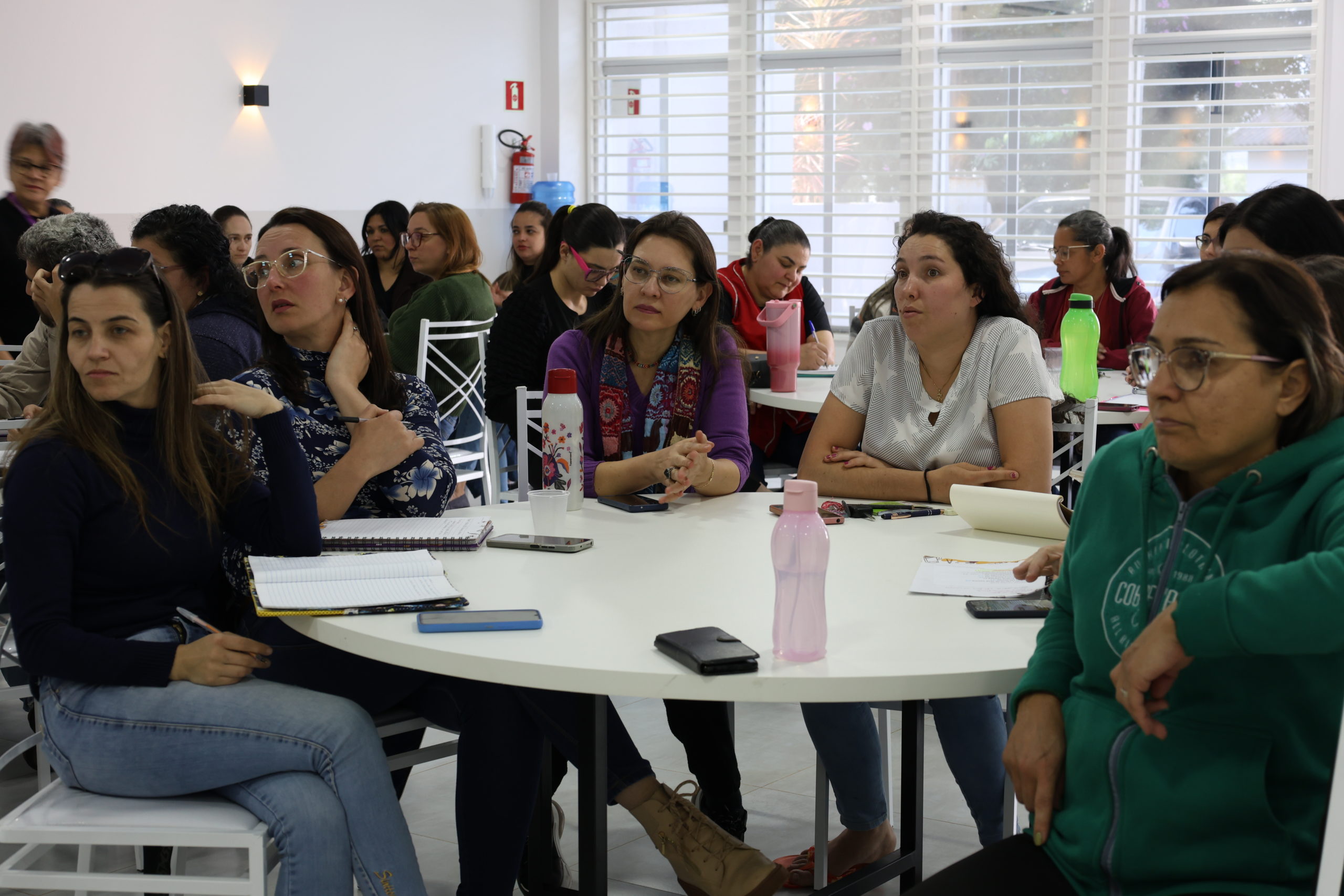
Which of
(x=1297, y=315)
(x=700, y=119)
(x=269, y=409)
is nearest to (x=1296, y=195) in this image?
(x=1297, y=315)

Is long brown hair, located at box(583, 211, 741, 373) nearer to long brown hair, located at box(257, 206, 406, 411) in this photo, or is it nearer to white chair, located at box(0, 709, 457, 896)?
long brown hair, located at box(257, 206, 406, 411)

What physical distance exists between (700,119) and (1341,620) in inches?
271

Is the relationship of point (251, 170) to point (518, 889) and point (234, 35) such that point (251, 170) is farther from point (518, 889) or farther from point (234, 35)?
point (518, 889)

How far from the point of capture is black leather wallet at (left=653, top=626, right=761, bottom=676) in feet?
4.32

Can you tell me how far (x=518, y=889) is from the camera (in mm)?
2357

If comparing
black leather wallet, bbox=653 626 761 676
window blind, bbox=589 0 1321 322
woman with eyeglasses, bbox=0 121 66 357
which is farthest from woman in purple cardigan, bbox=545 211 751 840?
window blind, bbox=589 0 1321 322

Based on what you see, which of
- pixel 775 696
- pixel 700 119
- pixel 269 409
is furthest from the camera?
pixel 700 119

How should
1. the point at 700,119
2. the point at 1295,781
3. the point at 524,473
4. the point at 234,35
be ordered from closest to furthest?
the point at 1295,781 < the point at 524,473 < the point at 234,35 < the point at 700,119

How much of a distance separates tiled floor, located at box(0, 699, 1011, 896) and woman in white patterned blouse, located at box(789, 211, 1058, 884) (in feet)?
0.84

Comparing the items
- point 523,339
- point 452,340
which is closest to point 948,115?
point 452,340

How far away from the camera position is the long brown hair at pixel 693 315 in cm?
246

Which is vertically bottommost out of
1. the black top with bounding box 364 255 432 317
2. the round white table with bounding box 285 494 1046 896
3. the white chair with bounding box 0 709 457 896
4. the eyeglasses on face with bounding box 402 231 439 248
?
the white chair with bounding box 0 709 457 896

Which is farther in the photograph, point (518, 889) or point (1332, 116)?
point (1332, 116)

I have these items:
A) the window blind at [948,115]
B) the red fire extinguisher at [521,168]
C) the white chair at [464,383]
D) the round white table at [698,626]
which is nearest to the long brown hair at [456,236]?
the white chair at [464,383]
